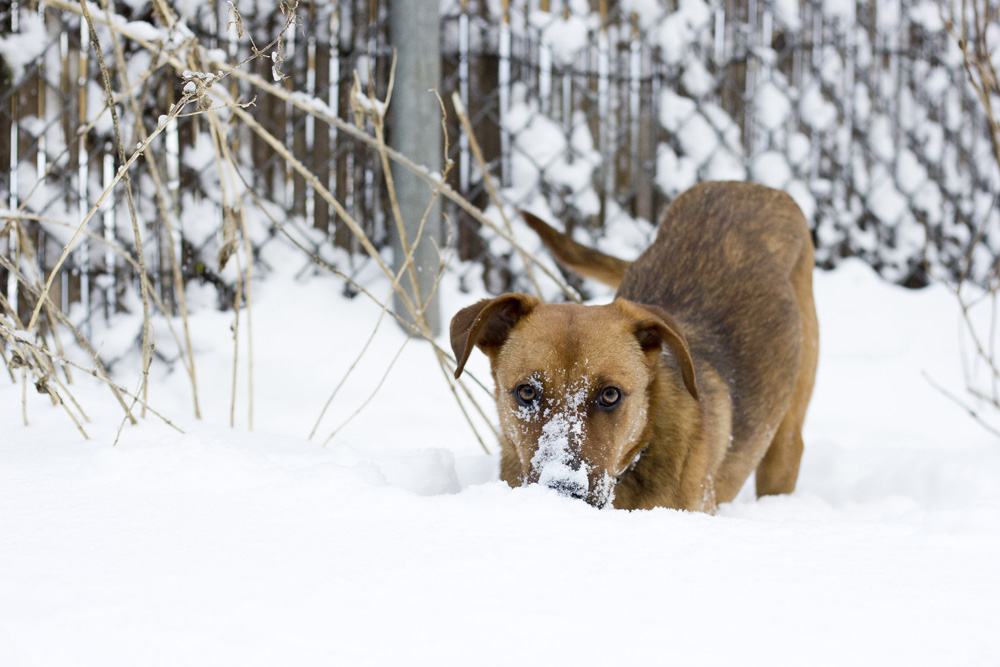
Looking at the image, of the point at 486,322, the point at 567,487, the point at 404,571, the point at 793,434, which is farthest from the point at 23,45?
the point at 793,434

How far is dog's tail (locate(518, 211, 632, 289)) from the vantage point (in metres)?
2.92

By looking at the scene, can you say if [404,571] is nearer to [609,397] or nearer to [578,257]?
[609,397]

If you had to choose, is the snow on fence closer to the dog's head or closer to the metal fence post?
the metal fence post

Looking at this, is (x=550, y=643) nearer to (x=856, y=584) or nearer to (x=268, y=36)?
(x=856, y=584)

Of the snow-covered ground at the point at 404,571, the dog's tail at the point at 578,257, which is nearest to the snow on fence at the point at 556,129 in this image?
the dog's tail at the point at 578,257

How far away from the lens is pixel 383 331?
3906 millimetres

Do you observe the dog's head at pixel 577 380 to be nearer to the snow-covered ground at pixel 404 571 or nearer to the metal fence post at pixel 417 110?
the snow-covered ground at pixel 404 571

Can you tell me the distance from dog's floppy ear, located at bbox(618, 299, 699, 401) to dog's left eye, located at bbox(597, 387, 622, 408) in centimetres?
18

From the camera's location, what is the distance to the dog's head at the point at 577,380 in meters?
1.97

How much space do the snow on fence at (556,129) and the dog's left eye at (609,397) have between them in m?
1.46

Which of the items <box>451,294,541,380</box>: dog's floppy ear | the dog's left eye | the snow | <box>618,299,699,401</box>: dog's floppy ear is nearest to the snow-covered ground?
<box>451,294,541,380</box>: dog's floppy ear

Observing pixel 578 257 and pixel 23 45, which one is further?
pixel 23 45

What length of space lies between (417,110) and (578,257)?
1.13 metres

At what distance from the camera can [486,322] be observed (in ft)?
7.32
